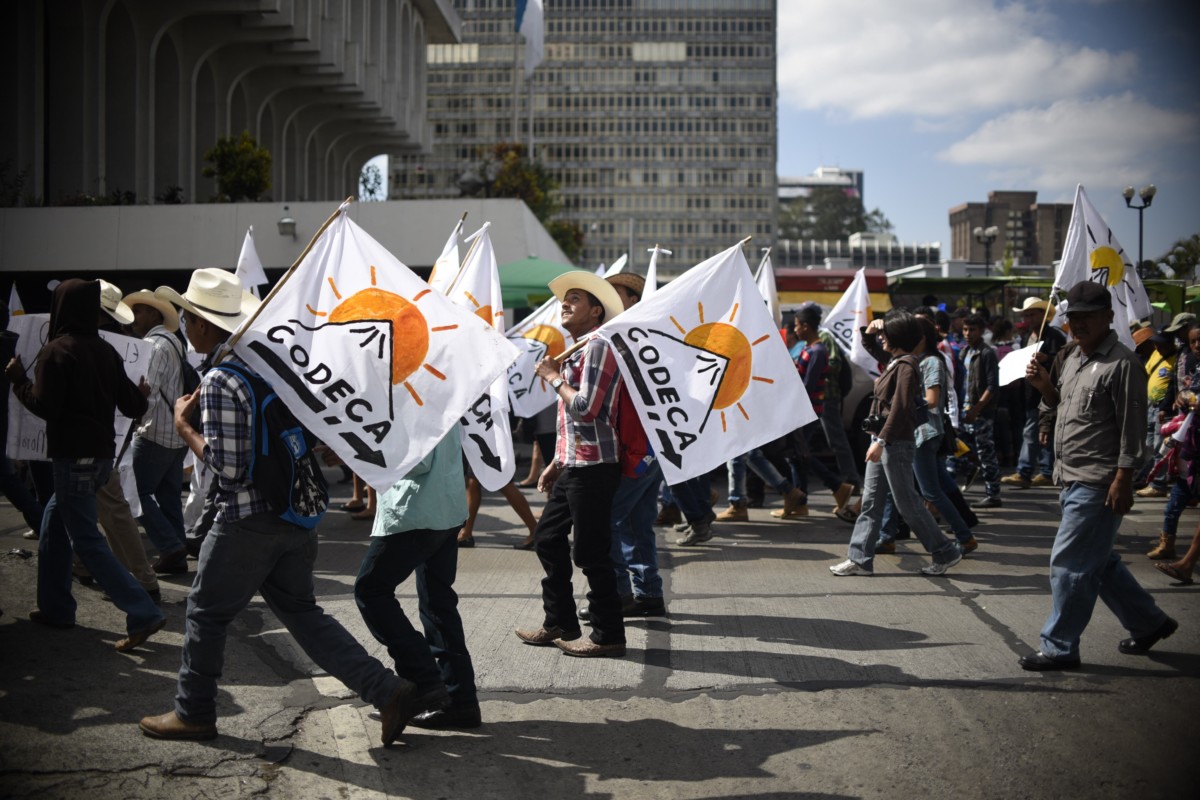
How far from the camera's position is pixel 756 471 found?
10.1 meters

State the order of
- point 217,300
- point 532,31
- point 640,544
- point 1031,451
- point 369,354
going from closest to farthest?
point 369,354, point 217,300, point 640,544, point 1031,451, point 532,31

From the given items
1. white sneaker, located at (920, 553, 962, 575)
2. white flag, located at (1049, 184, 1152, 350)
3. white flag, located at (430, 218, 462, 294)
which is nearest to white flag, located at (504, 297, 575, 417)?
A: white flag, located at (430, 218, 462, 294)

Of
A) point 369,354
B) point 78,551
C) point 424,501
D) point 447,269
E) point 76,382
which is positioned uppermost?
point 447,269

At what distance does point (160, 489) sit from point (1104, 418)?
18.8 feet

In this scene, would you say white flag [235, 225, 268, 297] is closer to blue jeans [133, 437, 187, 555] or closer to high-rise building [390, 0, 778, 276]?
blue jeans [133, 437, 187, 555]

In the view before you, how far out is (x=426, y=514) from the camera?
4598mm

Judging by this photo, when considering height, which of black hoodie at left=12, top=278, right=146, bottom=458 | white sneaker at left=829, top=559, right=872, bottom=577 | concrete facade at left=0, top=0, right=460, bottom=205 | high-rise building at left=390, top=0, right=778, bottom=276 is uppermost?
high-rise building at left=390, top=0, right=778, bottom=276

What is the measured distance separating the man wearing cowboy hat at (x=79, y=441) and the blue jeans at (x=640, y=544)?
2465 mm

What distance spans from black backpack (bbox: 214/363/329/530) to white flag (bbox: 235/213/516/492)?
7 cm

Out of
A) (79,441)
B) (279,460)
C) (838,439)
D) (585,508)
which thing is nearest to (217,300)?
(279,460)

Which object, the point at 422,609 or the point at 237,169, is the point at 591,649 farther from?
the point at 237,169

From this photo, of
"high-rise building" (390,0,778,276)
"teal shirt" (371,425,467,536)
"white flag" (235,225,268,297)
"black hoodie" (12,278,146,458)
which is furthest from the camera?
"high-rise building" (390,0,778,276)

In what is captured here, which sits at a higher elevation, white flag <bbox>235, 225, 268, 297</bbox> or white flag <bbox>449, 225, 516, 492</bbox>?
white flag <bbox>235, 225, 268, 297</bbox>

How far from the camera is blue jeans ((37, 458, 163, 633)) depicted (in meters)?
5.75
